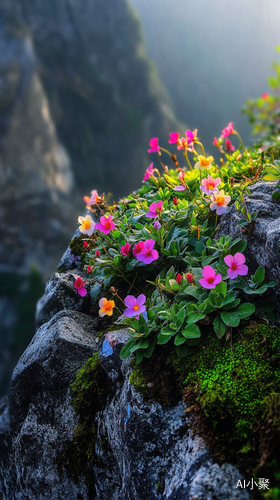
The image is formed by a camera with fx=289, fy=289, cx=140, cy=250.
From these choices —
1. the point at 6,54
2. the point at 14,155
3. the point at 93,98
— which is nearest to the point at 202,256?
the point at 14,155

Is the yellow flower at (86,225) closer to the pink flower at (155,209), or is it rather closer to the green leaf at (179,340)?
the pink flower at (155,209)

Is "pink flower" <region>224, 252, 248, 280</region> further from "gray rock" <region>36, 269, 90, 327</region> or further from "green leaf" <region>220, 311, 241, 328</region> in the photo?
"gray rock" <region>36, 269, 90, 327</region>

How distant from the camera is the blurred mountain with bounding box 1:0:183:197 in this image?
38719 mm

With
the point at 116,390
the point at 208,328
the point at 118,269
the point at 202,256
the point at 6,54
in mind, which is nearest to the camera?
the point at 208,328

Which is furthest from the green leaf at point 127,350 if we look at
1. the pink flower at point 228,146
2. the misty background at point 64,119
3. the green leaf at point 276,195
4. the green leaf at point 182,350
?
the misty background at point 64,119

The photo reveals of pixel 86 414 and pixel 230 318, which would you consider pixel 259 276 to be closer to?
pixel 230 318

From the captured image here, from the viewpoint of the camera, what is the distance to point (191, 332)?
54.7 inches

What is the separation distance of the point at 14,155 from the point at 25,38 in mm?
11989

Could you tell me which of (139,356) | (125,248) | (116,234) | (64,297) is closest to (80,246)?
(64,297)

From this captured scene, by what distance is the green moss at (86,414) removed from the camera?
1642 millimetres

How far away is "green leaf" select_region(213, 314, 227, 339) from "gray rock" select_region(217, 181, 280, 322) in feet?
0.87

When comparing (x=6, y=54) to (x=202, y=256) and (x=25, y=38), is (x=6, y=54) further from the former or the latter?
(x=202, y=256)

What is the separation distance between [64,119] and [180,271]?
4344cm

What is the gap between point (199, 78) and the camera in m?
66.9
